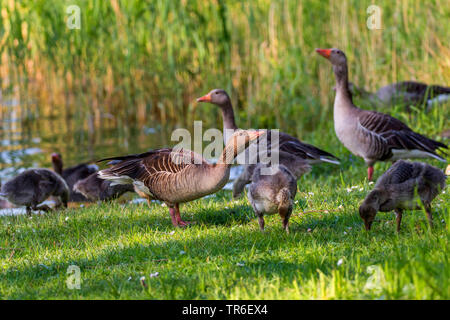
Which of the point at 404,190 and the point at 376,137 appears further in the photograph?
the point at 376,137

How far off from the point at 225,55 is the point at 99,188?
16.9ft

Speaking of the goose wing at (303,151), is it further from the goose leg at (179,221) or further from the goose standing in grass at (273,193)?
the goose standing in grass at (273,193)

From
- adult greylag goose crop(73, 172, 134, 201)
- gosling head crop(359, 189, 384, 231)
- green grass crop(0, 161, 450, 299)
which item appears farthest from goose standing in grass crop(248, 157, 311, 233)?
adult greylag goose crop(73, 172, 134, 201)

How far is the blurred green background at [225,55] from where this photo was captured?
1202 centimetres

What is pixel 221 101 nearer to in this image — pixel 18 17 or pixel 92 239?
pixel 92 239

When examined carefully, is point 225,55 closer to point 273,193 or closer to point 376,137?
point 376,137

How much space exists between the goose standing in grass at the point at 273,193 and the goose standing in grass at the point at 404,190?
27.6 inches

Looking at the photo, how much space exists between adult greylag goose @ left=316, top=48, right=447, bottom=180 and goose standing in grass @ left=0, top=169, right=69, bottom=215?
4446 mm

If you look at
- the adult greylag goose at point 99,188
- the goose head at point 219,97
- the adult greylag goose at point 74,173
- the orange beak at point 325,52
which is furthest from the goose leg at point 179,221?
the adult greylag goose at point 74,173

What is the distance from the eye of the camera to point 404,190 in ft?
16.3

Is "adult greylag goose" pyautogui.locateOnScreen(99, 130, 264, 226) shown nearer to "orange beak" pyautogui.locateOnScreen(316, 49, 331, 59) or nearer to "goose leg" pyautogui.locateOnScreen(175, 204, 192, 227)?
"goose leg" pyautogui.locateOnScreen(175, 204, 192, 227)

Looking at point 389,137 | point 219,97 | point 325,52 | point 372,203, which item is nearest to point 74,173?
point 219,97

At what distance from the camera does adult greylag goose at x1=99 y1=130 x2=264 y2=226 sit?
236 inches

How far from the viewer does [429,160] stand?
9156 mm
